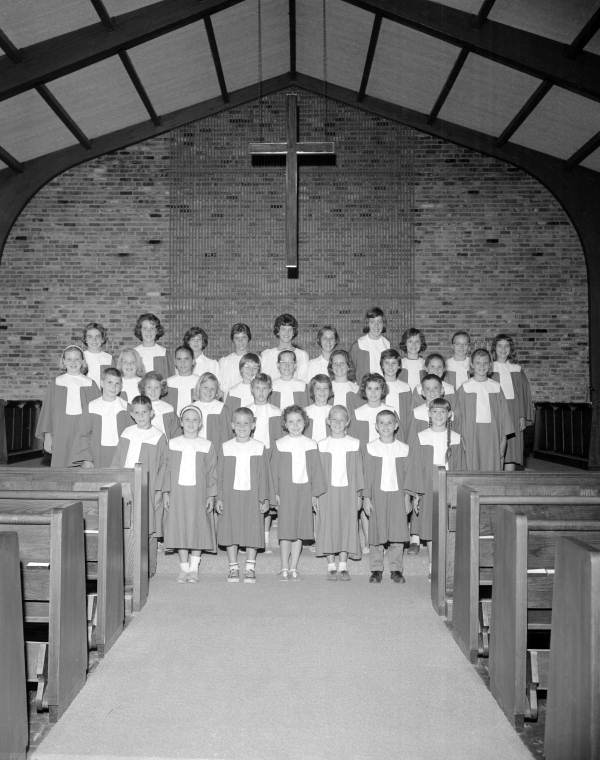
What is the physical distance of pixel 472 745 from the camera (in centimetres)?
298

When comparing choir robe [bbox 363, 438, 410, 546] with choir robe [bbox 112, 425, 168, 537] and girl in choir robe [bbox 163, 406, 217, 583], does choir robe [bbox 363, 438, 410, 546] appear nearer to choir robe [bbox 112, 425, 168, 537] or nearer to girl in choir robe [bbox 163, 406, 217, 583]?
girl in choir robe [bbox 163, 406, 217, 583]

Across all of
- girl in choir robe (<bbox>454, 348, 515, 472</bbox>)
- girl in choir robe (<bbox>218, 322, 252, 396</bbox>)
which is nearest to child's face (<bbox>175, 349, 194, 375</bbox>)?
girl in choir robe (<bbox>218, 322, 252, 396</bbox>)

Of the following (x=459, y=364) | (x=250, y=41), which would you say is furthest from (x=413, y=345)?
(x=250, y=41)

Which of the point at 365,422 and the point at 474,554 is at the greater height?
the point at 365,422

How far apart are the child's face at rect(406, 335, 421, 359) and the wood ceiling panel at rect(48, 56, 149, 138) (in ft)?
16.0

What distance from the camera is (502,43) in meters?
8.19

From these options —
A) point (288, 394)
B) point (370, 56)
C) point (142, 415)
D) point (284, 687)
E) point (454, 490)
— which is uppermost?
point (370, 56)

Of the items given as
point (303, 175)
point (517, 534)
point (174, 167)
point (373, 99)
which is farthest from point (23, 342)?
point (517, 534)

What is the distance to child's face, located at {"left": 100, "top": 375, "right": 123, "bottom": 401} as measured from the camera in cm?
610

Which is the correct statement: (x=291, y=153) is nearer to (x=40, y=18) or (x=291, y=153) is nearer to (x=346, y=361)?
(x=346, y=361)

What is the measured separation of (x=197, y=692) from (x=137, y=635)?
0.87m

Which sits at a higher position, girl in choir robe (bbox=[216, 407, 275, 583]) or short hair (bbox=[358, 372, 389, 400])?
short hair (bbox=[358, 372, 389, 400])

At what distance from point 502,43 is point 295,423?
501 cm

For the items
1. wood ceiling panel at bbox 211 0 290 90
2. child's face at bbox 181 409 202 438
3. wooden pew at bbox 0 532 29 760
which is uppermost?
wood ceiling panel at bbox 211 0 290 90
